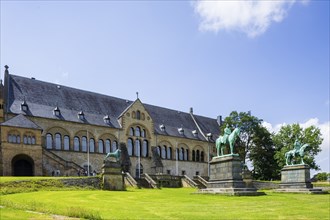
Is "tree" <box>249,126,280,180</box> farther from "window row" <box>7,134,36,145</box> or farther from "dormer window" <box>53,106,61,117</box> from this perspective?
"window row" <box>7,134,36,145</box>

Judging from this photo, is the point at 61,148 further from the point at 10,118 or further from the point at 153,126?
the point at 153,126

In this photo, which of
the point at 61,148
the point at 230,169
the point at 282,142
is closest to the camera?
the point at 230,169

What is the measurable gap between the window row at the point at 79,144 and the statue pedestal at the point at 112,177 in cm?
1668

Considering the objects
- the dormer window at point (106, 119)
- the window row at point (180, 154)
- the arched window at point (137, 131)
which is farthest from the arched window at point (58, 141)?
the window row at point (180, 154)

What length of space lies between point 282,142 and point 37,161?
1756 inches

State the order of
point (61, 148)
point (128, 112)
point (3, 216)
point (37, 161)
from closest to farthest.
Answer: point (3, 216), point (37, 161), point (61, 148), point (128, 112)

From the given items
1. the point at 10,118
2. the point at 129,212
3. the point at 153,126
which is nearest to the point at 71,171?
the point at 10,118

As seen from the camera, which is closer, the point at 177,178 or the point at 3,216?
the point at 3,216

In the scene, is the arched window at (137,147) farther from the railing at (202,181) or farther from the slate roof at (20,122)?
the slate roof at (20,122)

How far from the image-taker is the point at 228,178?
105 ft

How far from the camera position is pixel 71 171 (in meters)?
46.8

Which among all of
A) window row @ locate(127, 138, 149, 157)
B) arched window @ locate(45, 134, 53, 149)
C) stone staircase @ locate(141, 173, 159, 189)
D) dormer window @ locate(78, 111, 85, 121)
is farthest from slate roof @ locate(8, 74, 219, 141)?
stone staircase @ locate(141, 173, 159, 189)

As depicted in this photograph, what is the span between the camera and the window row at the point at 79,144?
51.7 m

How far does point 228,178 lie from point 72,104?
109 feet
